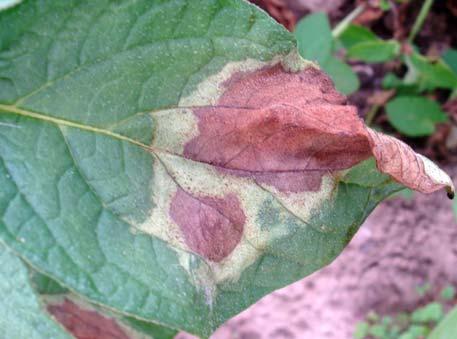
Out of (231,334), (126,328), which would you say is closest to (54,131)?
(126,328)

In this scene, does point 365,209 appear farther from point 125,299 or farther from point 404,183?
point 125,299

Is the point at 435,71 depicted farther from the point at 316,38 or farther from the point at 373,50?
the point at 316,38

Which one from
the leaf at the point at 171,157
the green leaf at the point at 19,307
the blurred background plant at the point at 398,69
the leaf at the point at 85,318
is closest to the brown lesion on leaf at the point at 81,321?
the leaf at the point at 85,318

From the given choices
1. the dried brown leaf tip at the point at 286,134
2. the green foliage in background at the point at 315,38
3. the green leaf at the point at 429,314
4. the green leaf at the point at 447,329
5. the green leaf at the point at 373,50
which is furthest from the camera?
the green leaf at the point at 429,314

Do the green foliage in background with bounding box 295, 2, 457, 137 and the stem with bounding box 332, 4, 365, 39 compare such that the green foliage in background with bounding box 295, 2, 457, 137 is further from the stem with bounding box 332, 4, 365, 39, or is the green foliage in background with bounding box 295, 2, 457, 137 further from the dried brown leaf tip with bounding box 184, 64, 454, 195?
the dried brown leaf tip with bounding box 184, 64, 454, 195

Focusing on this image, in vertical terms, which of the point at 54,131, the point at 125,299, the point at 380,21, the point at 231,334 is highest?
the point at 54,131

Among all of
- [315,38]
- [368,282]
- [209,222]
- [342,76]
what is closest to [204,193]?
[209,222]

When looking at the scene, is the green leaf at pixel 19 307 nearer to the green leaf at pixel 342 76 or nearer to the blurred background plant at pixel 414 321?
the green leaf at pixel 342 76
